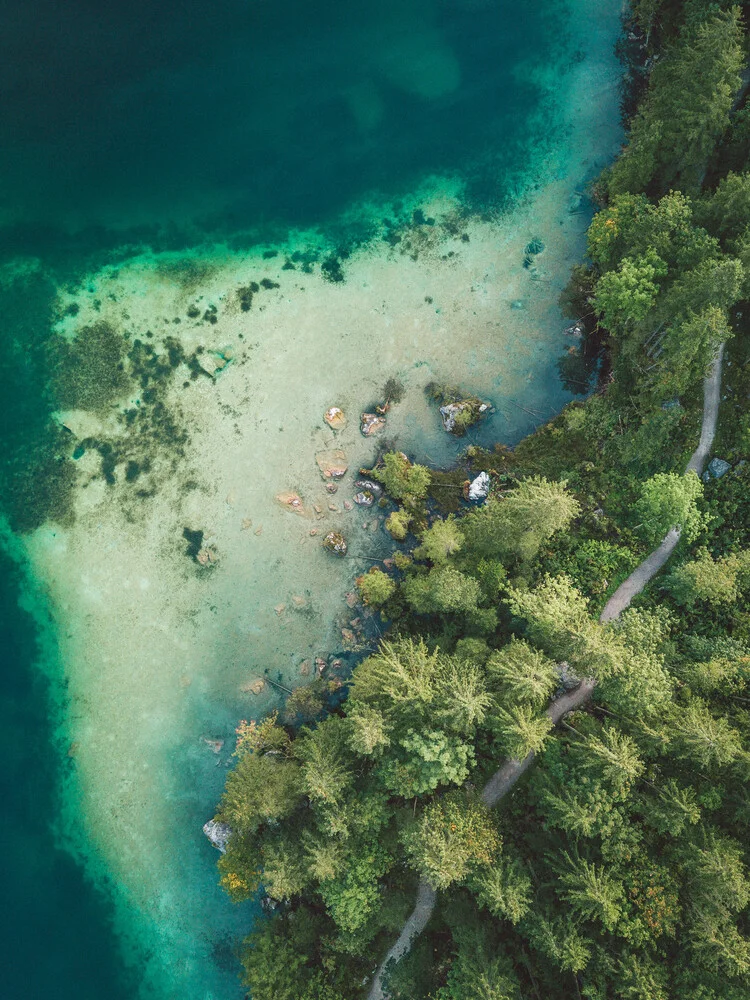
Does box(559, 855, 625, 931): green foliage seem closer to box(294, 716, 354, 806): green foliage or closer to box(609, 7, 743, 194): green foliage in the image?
box(294, 716, 354, 806): green foliage

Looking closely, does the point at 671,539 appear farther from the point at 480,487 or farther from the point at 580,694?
the point at 480,487

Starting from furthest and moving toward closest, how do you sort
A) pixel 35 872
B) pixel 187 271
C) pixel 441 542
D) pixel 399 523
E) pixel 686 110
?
pixel 187 271 → pixel 35 872 → pixel 399 523 → pixel 441 542 → pixel 686 110

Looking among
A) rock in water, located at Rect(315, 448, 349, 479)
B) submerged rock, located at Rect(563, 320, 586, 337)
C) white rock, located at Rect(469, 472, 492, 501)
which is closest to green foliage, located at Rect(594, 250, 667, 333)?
submerged rock, located at Rect(563, 320, 586, 337)

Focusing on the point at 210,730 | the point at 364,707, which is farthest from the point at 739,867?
the point at 210,730

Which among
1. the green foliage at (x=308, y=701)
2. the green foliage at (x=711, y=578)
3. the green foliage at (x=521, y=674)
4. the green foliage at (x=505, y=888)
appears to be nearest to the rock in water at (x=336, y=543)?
the green foliage at (x=308, y=701)

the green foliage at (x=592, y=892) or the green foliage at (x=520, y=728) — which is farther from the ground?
the green foliage at (x=520, y=728)

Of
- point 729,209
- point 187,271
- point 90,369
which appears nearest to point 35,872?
point 90,369

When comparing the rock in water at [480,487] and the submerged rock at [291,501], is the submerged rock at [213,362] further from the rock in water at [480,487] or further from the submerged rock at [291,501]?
the rock in water at [480,487]

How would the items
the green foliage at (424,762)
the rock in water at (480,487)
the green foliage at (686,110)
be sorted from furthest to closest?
the rock in water at (480,487) < the green foliage at (686,110) < the green foliage at (424,762)
